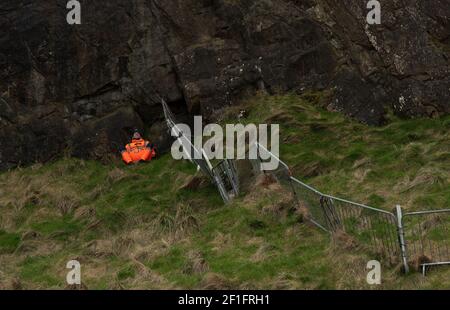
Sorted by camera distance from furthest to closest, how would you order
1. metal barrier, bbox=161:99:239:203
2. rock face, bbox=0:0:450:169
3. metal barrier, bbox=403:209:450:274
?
rock face, bbox=0:0:450:169
metal barrier, bbox=161:99:239:203
metal barrier, bbox=403:209:450:274

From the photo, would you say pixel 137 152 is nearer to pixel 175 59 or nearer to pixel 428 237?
pixel 175 59

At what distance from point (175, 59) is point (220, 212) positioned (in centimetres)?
826

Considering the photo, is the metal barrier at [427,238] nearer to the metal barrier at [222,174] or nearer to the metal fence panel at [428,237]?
the metal fence panel at [428,237]

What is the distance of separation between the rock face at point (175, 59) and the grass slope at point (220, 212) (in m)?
0.96

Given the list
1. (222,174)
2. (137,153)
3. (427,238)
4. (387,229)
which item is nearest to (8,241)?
(222,174)

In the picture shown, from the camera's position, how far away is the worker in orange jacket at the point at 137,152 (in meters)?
23.8

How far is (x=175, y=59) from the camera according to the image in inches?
1008

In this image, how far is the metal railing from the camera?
13.7 m

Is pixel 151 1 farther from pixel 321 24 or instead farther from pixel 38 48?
pixel 321 24

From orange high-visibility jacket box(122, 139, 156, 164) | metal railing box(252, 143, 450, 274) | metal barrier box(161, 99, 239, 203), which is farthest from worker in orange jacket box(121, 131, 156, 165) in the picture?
metal railing box(252, 143, 450, 274)

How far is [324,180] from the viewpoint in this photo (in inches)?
781

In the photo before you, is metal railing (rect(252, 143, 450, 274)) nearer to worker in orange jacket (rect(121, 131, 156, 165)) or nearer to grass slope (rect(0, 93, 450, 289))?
grass slope (rect(0, 93, 450, 289))

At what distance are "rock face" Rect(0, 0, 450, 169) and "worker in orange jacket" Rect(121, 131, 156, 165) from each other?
0.95m
